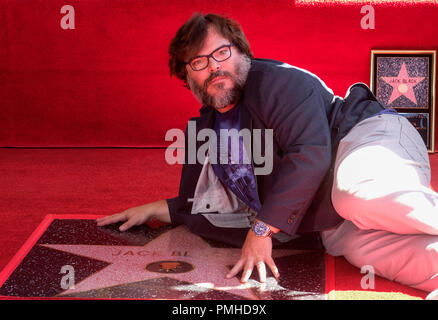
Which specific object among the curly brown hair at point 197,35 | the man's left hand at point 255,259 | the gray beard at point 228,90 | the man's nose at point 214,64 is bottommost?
the man's left hand at point 255,259

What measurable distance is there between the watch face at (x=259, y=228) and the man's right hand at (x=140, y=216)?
468mm

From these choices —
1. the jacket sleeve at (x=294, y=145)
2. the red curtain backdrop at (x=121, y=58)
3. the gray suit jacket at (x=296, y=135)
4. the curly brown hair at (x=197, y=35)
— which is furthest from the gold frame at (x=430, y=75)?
the jacket sleeve at (x=294, y=145)

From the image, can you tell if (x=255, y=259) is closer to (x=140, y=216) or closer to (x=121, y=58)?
(x=140, y=216)

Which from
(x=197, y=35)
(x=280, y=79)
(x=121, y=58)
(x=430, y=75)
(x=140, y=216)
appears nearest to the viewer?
(x=280, y=79)

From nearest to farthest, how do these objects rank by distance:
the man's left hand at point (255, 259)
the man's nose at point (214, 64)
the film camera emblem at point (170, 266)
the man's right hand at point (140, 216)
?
the man's left hand at point (255, 259), the film camera emblem at point (170, 266), the man's nose at point (214, 64), the man's right hand at point (140, 216)

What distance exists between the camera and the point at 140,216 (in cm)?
192

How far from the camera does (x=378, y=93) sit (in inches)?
112

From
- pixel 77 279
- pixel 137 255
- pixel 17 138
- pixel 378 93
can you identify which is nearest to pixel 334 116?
pixel 137 255

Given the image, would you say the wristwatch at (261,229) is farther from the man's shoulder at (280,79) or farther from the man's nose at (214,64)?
the man's nose at (214,64)

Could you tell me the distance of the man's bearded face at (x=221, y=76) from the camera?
5.62ft

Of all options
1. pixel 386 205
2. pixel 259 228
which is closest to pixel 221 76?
pixel 259 228

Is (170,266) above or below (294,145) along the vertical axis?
below

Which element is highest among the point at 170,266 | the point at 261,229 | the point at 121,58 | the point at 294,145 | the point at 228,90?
the point at 121,58

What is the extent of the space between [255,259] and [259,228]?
0.26 ft
